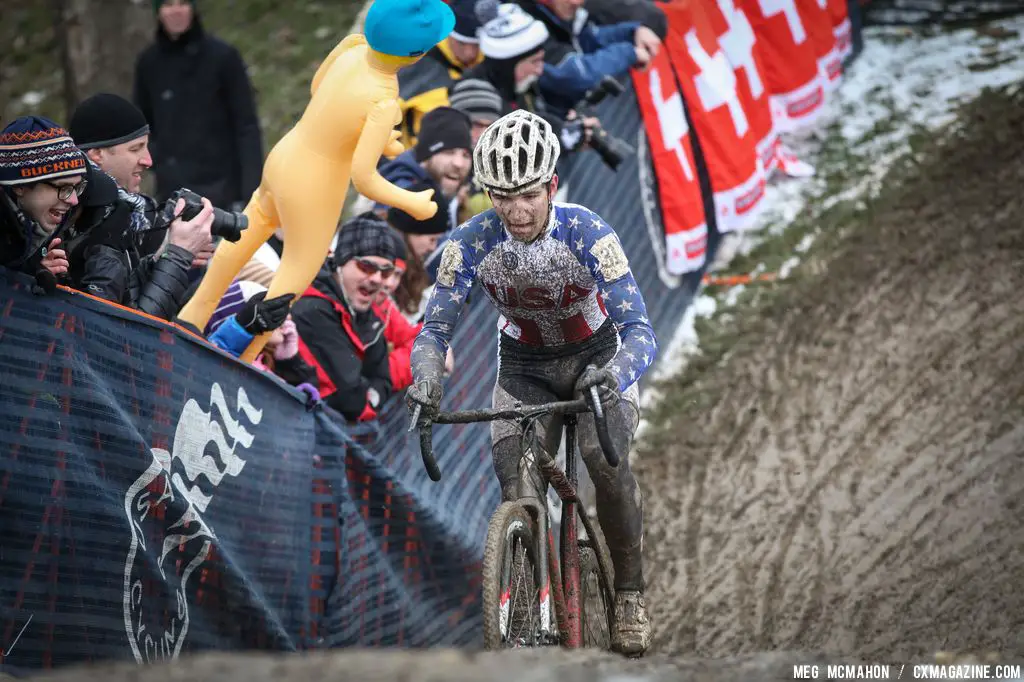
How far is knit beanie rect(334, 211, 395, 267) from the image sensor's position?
7074mm

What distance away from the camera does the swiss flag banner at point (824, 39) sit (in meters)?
14.6

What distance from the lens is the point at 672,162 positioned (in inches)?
459

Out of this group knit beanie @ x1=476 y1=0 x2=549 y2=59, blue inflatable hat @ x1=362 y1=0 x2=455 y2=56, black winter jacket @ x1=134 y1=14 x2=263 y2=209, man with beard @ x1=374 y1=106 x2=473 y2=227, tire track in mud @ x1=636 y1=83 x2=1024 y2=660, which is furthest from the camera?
black winter jacket @ x1=134 y1=14 x2=263 y2=209

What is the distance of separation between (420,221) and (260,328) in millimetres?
1792

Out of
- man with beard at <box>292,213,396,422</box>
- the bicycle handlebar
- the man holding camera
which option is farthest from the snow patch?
the man holding camera

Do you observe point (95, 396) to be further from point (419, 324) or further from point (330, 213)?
point (419, 324)

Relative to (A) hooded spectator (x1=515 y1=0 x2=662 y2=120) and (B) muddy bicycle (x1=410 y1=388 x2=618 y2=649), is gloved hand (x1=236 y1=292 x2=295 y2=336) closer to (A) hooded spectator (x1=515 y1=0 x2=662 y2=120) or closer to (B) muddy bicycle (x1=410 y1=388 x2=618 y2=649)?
(B) muddy bicycle (x1=410 y1=388 x2=618 y2=649)

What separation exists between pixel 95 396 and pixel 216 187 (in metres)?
5.27

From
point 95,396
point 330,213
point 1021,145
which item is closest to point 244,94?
point 330,213

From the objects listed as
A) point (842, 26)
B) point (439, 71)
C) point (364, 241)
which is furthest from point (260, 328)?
point (842, 26)

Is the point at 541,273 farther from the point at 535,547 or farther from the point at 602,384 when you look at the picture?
the point at 535,547

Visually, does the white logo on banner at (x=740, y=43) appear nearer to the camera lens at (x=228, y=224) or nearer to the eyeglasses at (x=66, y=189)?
the camera lens at (x=228, y=224)

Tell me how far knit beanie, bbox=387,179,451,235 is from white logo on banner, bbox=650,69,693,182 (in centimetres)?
398

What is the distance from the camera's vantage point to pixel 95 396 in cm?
516
